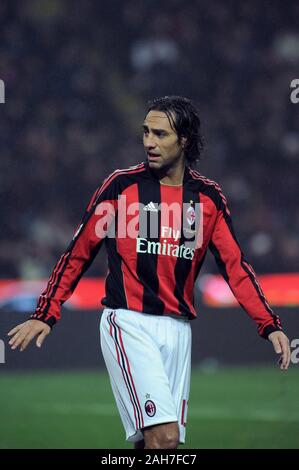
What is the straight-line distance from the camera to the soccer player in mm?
5094

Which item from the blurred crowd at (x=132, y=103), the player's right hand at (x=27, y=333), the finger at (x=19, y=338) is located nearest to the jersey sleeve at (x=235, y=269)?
the player's right hand at (x=27, y=333)

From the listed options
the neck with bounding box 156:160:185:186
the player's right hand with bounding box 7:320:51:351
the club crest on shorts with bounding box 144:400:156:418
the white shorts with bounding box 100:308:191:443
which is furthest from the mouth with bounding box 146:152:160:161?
the club crest on shorts with bounding box 144:400:156:418

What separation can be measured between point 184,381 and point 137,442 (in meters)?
0.39

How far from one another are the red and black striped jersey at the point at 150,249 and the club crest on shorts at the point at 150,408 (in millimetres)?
479

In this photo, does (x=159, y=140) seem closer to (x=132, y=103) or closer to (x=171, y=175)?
(x=171, y=175)

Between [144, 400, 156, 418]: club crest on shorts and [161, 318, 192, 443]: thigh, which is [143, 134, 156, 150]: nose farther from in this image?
[144, 400, 156, 418]: club crest on shorts

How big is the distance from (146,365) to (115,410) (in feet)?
14.8

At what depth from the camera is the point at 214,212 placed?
5473 mm

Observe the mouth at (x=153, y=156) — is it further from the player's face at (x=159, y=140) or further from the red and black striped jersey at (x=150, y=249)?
the red and black striped jersey at (x=150, y=249)

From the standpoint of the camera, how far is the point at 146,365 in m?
5.03

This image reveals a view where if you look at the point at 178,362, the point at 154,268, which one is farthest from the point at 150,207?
the point at 178,362

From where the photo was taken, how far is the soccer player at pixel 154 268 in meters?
5.09

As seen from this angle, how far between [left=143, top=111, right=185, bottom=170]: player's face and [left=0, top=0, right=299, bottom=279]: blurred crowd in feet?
25.8
